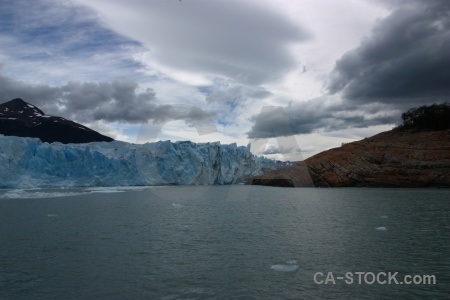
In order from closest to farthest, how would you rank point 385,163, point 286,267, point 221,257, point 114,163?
point 286,267 → point 221,257 → point 385,163 → point 114,163

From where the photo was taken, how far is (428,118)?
4944cm

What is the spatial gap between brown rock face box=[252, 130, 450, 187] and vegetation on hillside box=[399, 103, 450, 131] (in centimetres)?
263

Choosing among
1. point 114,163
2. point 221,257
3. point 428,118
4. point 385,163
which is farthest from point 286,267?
point 428,118

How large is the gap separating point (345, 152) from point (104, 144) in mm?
36120

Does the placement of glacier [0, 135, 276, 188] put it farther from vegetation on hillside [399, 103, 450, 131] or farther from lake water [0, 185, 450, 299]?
lake water [0, 185, 450, 299]

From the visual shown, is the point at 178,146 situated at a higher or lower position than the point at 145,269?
higher

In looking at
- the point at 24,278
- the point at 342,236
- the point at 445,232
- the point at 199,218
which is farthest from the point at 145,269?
the point at 445,232

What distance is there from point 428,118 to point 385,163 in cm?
1370

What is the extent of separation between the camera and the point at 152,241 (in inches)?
461

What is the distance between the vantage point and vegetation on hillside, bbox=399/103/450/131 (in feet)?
157

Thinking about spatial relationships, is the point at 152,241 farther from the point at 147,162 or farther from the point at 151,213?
the point at 147,162

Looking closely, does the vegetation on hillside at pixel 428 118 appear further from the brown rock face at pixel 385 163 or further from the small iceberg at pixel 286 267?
the small iceberg at pixel 286 267

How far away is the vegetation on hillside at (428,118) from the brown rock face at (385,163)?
104 inches

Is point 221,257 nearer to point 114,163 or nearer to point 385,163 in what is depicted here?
point 385,163
